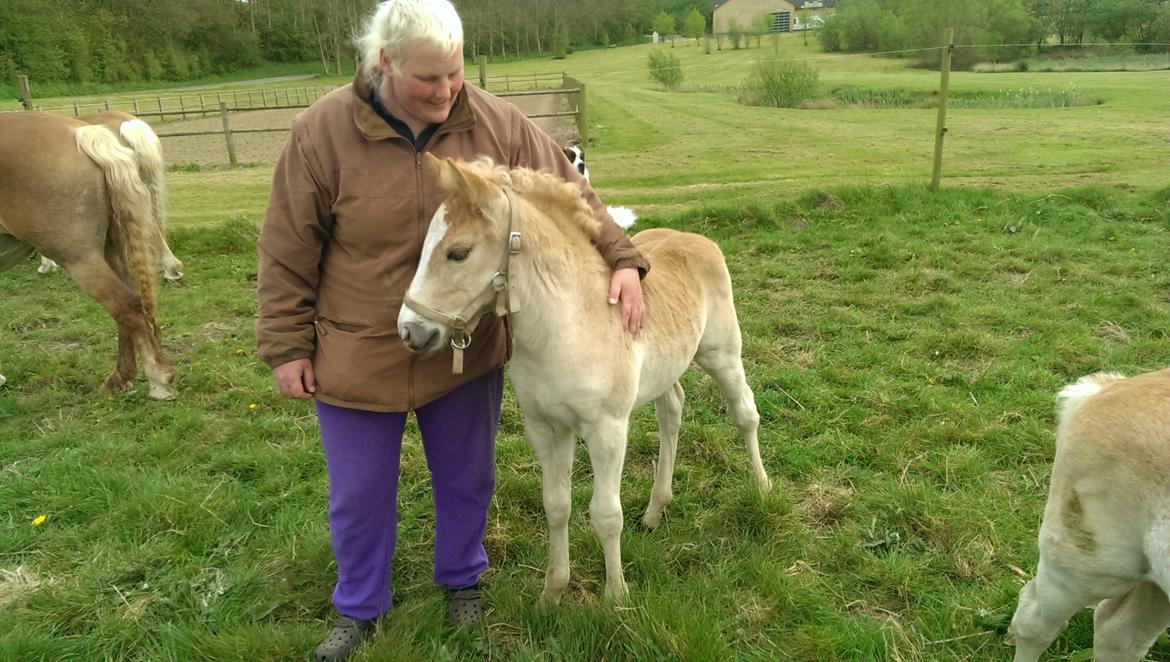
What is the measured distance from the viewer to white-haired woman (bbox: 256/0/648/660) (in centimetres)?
222

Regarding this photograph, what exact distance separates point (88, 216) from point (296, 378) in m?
3.91

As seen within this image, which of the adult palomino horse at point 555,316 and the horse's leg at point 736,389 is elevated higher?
the adult palomino horse at point 555,316

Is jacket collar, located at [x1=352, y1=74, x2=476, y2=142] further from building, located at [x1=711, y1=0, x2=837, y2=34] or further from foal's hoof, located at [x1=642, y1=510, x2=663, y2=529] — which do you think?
building, located at [x1=711, y1=0, x2=837, y2=34]

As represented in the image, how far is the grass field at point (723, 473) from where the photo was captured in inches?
105

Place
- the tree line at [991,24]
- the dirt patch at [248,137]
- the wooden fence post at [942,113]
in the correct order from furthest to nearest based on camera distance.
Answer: the tree line at [991,24] → the dirt patch at [248,137] → the wooden fence post at [942,113]

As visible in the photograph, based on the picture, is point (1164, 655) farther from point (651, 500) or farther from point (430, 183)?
point (430, 183)

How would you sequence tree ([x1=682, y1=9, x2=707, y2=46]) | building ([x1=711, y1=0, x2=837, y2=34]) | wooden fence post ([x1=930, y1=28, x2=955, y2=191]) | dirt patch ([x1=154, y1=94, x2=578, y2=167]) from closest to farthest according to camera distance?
1. wooden fence post ([x1=930, y1=28, x2=955, y2=191])
2. dirt patch ([x1=154, y1=94, x2=578, y2=167])
3. tree ([x1=682, y1=9, x2=707, y2=46])
4. building ([x1=711, y1=0, x2=837, y2=34])

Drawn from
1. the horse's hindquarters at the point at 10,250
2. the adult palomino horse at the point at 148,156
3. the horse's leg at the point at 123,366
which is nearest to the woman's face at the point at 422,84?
the horse's leg at the point at 123,366

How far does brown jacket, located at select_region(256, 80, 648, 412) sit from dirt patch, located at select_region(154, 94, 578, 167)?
12.6 m

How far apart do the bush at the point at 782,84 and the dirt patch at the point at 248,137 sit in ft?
29.7

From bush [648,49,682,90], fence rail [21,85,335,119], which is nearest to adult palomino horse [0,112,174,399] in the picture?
fence rail [21,85,335,119]

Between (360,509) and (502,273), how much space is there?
103 centimetres

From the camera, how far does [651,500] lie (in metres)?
3.50

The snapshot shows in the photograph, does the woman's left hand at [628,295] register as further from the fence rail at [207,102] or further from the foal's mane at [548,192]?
the fence rail at [207,102]
